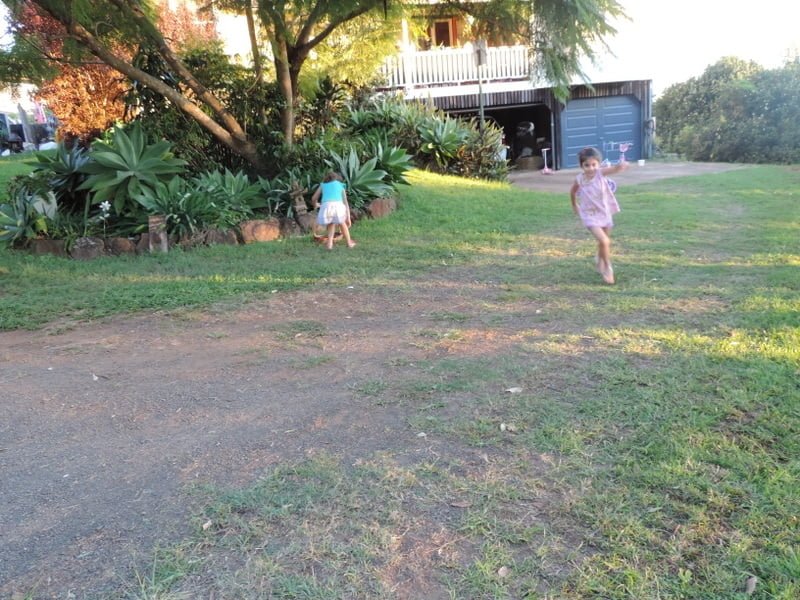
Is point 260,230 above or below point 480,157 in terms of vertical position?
below

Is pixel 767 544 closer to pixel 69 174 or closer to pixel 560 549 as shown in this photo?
pixel 560 549

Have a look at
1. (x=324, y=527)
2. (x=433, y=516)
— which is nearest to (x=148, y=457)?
(x=324, y=527)

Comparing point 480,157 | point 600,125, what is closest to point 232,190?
point 480,157

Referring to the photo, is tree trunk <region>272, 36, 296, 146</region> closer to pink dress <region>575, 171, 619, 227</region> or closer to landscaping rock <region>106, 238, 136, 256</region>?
landscaping rock <region>106, 238, 136, 256</region>

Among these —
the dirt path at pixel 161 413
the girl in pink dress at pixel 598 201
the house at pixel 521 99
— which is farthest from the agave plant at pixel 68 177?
the house at pixel 521 99

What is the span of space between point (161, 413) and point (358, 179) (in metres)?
7.00

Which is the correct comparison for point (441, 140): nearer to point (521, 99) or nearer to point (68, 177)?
point (521, 99)

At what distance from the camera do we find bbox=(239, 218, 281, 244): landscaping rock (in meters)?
9.03

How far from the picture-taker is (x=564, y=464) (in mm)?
2986

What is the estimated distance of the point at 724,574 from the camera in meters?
2.25

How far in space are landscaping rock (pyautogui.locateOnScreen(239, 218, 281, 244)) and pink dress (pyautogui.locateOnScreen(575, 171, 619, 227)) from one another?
180 inches

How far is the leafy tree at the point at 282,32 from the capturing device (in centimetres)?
770

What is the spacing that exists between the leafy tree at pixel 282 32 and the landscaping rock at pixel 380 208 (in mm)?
1905

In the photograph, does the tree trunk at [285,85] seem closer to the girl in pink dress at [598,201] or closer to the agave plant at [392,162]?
the agave plant at [392,162]
